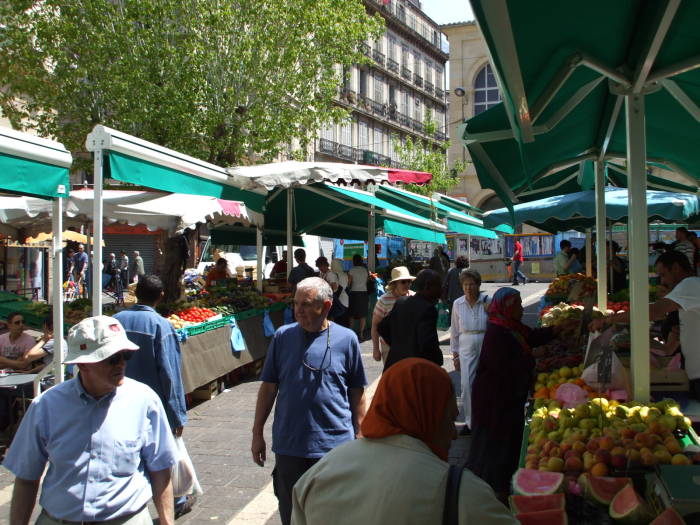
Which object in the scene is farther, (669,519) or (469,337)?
(469,337)

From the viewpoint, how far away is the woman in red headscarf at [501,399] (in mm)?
4293

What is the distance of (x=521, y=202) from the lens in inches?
416

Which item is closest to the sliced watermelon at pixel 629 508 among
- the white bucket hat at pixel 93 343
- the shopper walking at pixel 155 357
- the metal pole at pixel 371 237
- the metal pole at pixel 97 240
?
the white bucket hat at pixel 93 343

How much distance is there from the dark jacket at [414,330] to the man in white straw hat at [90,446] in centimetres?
273

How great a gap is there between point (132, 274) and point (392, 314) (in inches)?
933

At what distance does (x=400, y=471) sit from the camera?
183cm

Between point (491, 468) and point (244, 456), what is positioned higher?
point (491, 468)

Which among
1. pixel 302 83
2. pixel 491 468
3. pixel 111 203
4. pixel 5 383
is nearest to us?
pixel 491 468

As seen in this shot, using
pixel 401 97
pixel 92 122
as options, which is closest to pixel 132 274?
pixel 92 122

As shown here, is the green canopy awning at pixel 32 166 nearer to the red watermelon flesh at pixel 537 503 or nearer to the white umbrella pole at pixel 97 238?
the white umbrella pole at pixel 97 238

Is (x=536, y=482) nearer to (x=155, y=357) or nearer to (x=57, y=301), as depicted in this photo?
(x=155, y=357)

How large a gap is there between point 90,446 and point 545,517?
1853mm

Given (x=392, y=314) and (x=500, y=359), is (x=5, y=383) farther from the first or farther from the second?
(x=500, y=359)

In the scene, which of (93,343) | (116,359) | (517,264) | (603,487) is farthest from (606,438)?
(517,264)
